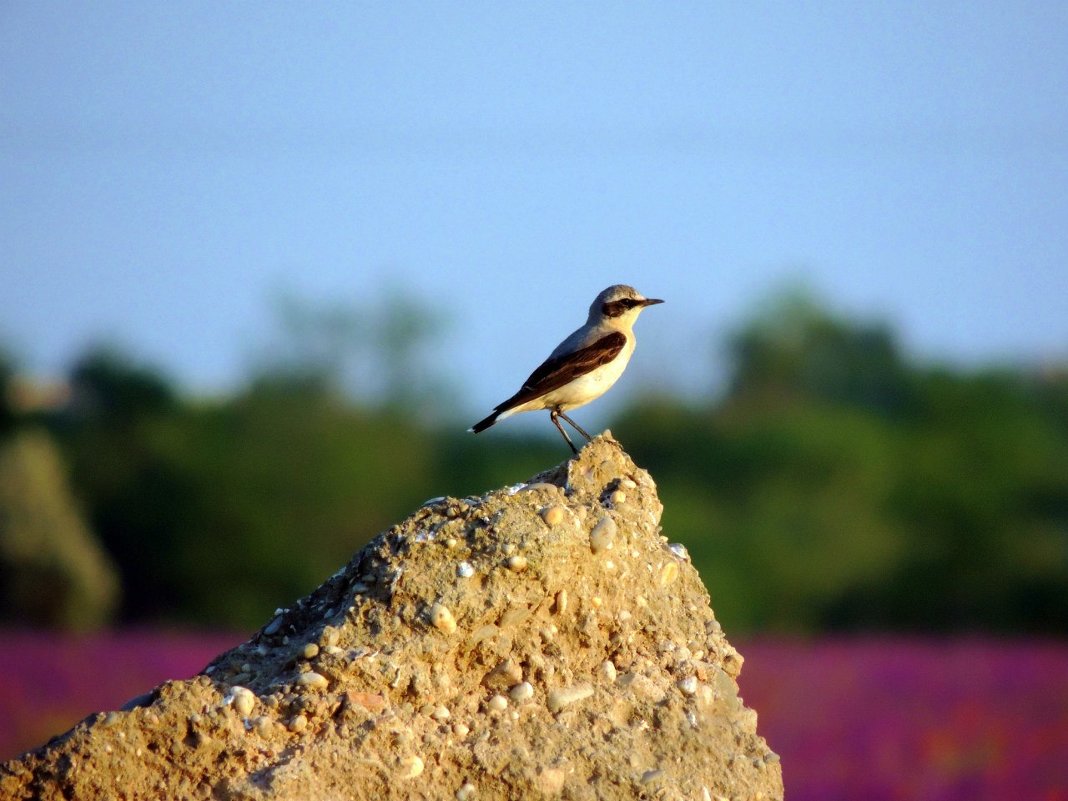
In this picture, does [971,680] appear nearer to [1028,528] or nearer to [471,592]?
[1028,528]

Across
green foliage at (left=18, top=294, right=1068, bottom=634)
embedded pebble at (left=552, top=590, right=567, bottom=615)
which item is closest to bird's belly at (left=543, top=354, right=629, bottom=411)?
embedded pebble at (left=552, top=590, right=567, bottom=615)

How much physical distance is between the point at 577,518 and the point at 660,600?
45 cm

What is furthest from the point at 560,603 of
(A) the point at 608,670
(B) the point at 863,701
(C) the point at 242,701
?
(B) the point at 863,701

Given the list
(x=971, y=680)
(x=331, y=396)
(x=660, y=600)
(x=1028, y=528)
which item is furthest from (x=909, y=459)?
(x=660, y=600)

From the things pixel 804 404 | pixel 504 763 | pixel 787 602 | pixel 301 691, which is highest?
pixel 301 691

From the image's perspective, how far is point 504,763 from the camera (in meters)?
4.76

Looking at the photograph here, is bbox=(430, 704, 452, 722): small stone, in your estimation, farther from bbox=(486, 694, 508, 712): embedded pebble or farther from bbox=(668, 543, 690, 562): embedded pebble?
bbox=(668, 543, 690, 562): embedded pebble

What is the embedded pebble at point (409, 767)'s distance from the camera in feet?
15.1

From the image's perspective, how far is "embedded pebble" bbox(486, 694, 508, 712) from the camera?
493 centimetres

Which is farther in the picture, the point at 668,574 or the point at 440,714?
the point at 668,574

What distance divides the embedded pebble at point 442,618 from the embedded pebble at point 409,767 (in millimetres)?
437

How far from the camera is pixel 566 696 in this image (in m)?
5.02

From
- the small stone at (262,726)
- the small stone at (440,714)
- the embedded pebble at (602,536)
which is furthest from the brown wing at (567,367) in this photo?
the small stone at (262,726)

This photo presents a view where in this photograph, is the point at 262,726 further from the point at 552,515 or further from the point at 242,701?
the point at 552,515
